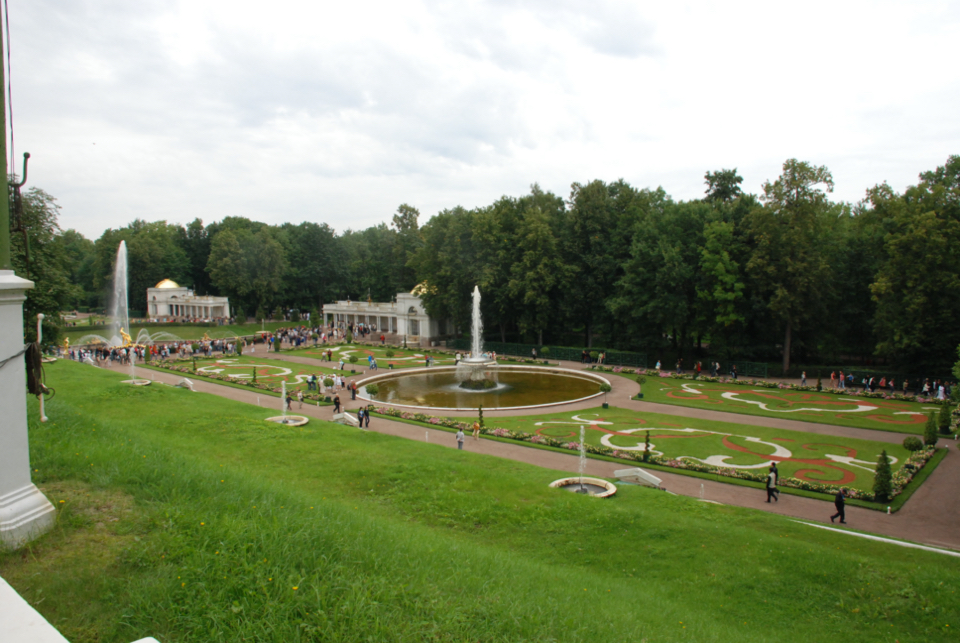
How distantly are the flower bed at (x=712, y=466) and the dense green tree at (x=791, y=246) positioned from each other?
18.2 meters

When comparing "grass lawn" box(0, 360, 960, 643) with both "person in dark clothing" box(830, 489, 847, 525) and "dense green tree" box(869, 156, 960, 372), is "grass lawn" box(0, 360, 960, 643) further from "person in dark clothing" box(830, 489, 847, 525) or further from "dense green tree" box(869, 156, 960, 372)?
"dense green tree" box(869, 156, 960, 372)

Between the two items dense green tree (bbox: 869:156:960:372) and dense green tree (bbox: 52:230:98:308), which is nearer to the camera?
dense green tree (bbox: 869:156:960:372)

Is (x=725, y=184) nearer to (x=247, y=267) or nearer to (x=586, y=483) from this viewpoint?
(x=586, y=483)

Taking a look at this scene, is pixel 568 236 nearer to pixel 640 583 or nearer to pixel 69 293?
pixel 69 293

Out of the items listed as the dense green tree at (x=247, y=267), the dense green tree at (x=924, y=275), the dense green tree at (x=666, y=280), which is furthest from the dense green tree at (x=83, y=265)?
the dense green tree at (x=924, y=275)

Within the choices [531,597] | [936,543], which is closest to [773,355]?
[936,543]

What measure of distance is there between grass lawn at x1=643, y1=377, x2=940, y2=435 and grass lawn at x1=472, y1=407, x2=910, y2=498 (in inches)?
137

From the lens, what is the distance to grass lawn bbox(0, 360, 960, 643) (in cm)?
577

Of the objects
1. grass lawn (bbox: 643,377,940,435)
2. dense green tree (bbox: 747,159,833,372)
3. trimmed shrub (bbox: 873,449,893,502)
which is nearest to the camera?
trimmed shrub (bbox: 873,449,893,502)

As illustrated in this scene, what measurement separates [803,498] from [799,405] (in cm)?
1484

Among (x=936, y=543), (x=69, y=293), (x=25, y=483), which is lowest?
(x=936, y=543)

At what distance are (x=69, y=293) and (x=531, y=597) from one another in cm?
3207

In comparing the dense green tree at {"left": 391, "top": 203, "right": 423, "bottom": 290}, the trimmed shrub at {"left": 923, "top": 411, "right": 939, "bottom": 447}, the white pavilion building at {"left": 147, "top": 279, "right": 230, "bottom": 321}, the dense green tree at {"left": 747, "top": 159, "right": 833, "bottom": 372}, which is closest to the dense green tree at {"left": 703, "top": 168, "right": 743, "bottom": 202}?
the dense green tree at {"left": 747, "top": 159, "right": 833, "bottom": 372}

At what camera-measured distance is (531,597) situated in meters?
7.57
